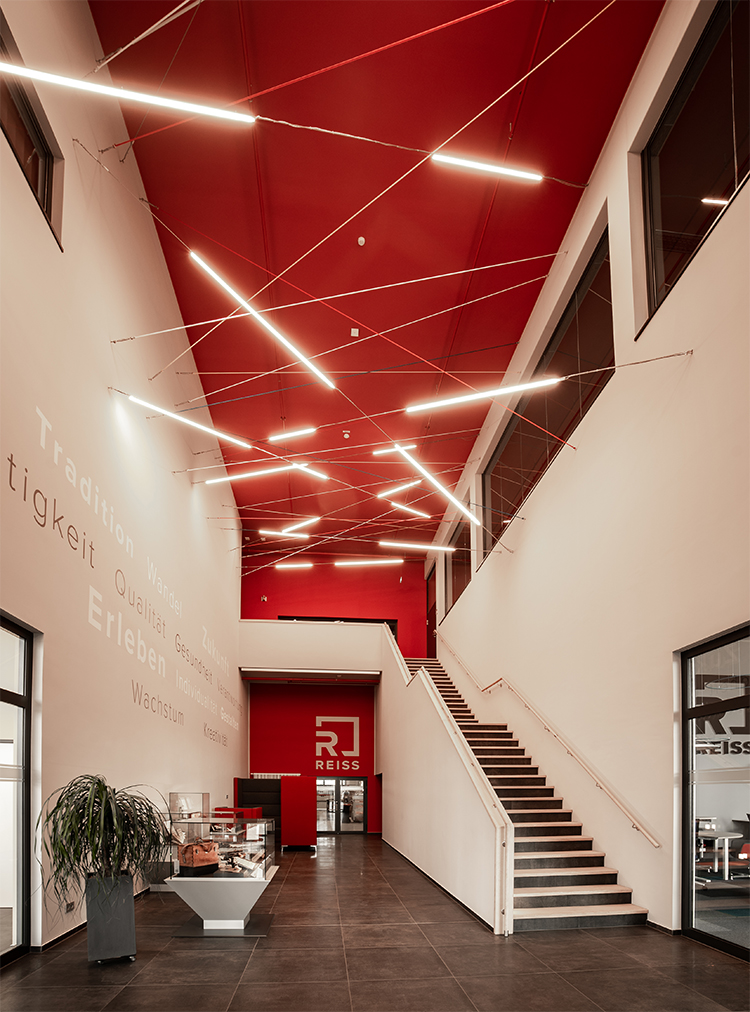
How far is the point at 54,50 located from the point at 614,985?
7.75 meters

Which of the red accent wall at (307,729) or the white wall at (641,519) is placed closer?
the white wall at (641,519)

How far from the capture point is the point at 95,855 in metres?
5.25

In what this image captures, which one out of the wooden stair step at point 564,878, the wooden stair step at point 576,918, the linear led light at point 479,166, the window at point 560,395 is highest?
the linear led light at point 479,166

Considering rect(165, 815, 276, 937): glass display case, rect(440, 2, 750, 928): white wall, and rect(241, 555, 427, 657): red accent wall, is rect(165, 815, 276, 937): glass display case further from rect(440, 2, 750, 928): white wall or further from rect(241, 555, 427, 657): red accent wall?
rect(241, 555, 427, 657): red accent wall

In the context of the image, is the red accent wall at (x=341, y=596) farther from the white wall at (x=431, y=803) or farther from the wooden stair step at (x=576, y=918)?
the wooden stair step at (x=576, y=918)

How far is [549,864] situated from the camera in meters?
8.01

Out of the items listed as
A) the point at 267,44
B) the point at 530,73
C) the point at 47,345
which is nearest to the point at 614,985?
the point at 47,345

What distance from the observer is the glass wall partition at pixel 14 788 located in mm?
5383

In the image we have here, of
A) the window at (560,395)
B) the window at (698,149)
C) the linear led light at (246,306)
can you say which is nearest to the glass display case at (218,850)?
the linear led light at (246,306)

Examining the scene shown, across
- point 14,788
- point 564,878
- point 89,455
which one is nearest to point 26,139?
point 89,455

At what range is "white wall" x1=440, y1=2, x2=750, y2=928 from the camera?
231 inches

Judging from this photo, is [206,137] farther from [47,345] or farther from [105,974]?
[105,974]

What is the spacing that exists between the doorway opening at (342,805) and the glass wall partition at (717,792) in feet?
45.8

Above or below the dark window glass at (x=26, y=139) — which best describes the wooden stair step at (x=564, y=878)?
below
